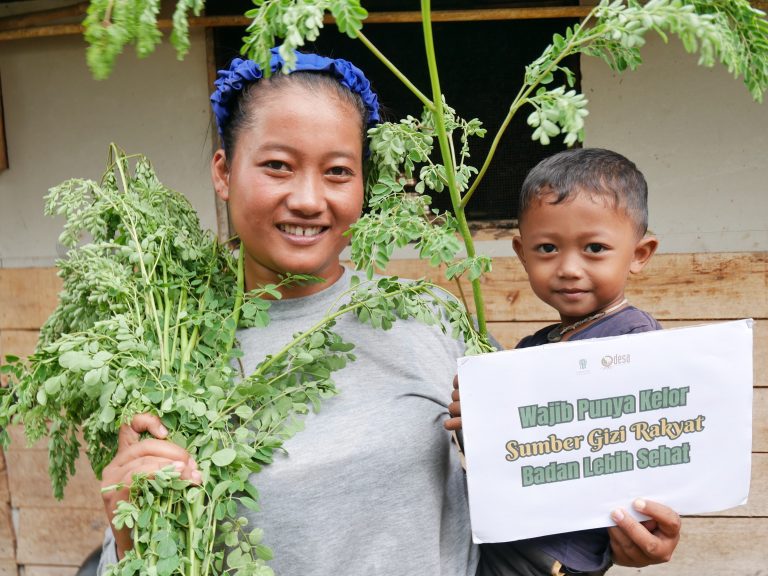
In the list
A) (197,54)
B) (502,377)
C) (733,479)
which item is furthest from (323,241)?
(197,54)

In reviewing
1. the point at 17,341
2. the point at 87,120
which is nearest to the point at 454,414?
the point at 87,120

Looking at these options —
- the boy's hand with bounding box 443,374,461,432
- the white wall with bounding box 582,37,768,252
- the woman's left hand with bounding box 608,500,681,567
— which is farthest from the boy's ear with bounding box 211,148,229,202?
the white wall with bounding box 582,37,768,252

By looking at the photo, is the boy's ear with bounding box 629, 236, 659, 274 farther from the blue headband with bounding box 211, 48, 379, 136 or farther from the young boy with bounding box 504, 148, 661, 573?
the blue headband with bounding box 211, 48, 379, 136

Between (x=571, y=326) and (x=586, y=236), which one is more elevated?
(x=586, y=236)

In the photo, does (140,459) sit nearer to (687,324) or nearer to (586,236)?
(586,236)

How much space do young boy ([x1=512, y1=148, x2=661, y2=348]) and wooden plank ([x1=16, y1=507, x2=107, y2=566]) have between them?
2.33m

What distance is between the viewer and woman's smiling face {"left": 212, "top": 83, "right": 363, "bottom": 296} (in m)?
1.33

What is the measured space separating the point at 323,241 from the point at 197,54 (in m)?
1.79

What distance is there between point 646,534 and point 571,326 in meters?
0.47

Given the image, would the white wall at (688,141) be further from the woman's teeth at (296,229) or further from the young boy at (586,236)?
the woman's teeth at (296,229)

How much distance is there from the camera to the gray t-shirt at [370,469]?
1.27m

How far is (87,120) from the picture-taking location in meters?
2.96

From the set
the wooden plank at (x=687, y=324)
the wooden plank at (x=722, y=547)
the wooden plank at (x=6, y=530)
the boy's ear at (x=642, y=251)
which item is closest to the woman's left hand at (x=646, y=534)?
the boy's ear at (x=642, y=251)

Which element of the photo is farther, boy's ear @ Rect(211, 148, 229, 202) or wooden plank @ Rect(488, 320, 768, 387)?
wooden plank @ Rect(488, 320, 768, 387)
